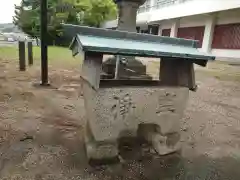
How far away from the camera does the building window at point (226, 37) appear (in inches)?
611

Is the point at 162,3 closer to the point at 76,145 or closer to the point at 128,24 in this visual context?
the point at 128,24

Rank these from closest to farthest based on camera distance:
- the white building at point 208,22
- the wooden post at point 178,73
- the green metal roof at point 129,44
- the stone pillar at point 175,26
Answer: the green metal roof at point 129,44
the wooden post at point 178,73
the white building at point 208,22
the stone pillar at point 175,26

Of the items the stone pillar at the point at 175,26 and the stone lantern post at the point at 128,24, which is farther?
the stone pillar at the point at 175,26

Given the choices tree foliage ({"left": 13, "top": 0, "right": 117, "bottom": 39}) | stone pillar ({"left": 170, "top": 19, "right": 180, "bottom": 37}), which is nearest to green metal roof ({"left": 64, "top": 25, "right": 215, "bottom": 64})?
tree foliage ({"left": 13, "top": 0, "right": 117, "bottom": 39})

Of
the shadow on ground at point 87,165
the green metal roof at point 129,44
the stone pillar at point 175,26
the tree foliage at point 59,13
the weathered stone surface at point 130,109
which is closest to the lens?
the green metal roof at point 129,44

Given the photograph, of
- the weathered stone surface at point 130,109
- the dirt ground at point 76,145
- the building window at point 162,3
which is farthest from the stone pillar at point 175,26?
the weathered stone surface at point 130,109

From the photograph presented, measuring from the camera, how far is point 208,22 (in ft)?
58.9

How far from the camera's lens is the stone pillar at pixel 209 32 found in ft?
57.1

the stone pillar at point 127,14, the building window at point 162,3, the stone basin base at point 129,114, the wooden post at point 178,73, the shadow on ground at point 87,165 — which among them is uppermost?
the building window at point 162,3

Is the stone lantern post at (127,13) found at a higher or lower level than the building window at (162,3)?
lower

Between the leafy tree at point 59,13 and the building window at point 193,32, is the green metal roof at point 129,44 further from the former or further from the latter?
the leafy tree at point 59,13

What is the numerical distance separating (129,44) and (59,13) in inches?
750

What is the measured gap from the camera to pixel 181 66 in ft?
8.93

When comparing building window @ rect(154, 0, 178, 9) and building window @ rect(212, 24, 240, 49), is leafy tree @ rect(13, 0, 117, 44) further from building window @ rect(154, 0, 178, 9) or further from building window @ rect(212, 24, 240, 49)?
building window @ rect(212, 24, 240, 49)
